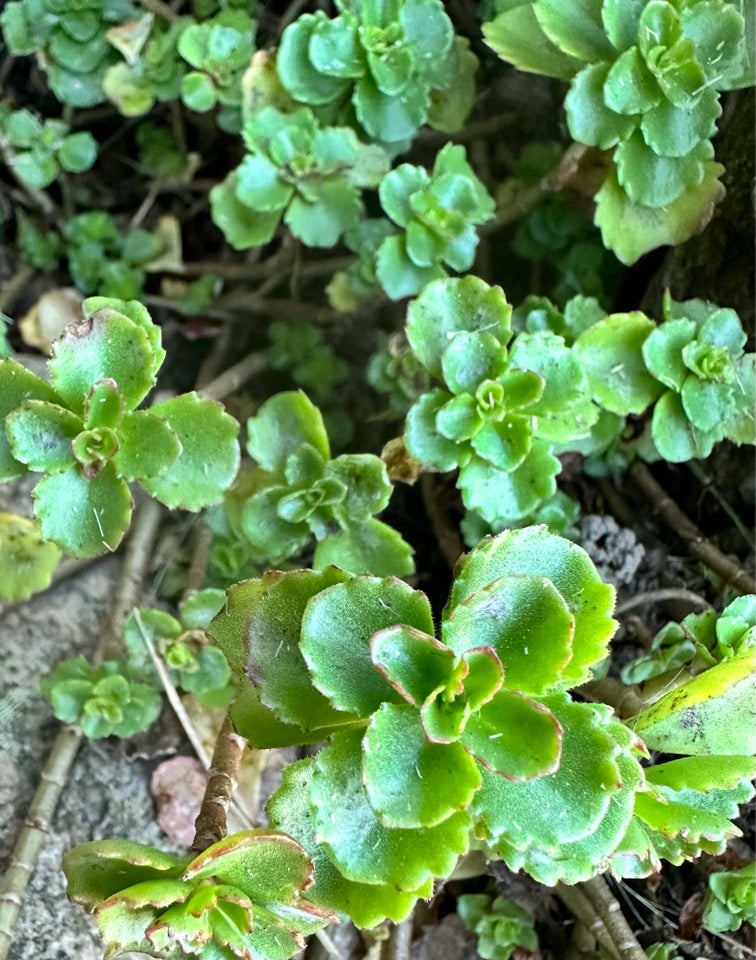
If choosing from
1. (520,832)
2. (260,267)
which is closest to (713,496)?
(520,832)

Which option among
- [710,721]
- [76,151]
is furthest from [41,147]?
[710,721]

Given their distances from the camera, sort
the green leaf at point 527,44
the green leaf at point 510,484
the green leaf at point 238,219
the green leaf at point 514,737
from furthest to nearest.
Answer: the green leaf at point 238,219, the green leaf at point 527,44, the green leaf at point 510,484, the green leaf at point 514,737

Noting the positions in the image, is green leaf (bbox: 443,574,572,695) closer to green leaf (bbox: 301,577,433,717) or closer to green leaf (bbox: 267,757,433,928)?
green leaf (bbox: 301,577,433,717)

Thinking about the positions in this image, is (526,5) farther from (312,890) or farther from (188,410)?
(312,890)

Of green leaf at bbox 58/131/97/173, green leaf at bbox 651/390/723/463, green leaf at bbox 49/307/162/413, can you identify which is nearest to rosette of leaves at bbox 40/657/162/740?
green leaf at bbox 49/307/162/413

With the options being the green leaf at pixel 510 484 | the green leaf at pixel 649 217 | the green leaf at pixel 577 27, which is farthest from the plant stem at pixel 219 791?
the green leaf at pixel 577 27

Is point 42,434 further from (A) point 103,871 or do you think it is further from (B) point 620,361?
(B) point 620,361

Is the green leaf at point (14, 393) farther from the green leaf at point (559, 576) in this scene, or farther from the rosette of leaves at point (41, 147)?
the rosette of leaves at point (41, 147)
